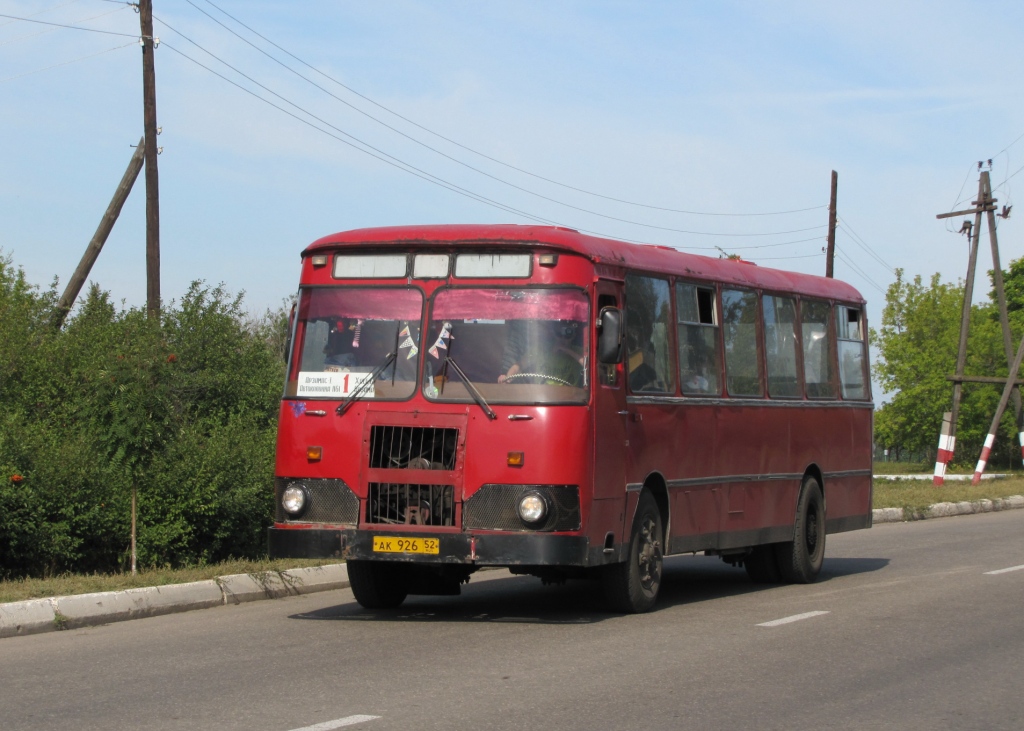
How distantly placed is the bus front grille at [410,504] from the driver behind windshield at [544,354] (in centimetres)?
97

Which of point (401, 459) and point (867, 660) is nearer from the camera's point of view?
point (867, 660)

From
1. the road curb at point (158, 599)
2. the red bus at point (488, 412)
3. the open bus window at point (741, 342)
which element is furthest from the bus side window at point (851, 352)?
the road curb at point (158, 599)

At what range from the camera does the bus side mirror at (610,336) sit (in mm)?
10531

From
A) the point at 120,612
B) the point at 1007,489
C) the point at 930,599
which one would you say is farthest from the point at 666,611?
the point at 1007,489

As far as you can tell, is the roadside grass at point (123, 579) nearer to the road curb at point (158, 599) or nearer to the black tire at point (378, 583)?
the road curb at point (158, 599)

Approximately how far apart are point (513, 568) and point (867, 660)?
3132 mm

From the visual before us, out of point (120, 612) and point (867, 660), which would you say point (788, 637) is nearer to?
point (867, 660)

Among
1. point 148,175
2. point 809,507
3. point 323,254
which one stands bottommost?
point 809,507

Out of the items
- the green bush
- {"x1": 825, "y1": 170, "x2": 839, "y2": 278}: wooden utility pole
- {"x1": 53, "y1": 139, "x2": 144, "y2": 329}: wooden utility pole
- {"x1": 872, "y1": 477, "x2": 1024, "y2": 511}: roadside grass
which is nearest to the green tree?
{"x1": 825, "y1": 170, "x2": 839, "y2": 278}: wooden utility pole

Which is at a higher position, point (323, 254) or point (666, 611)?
point (323, 254)

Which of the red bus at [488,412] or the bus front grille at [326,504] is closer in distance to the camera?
the red bus at [488,412]

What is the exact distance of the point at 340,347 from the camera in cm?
1109

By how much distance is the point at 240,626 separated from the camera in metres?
10.9

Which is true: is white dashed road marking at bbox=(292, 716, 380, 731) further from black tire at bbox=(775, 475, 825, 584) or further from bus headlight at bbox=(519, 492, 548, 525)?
black tire at bbox=(775, 475, 825, 584)
